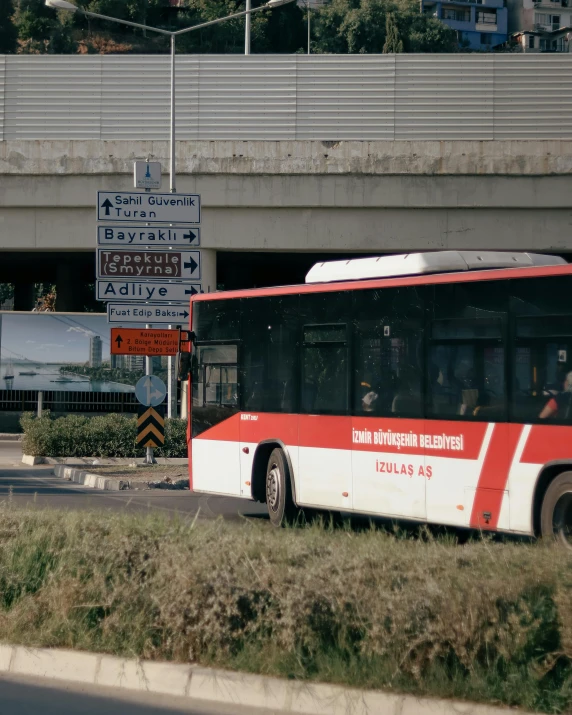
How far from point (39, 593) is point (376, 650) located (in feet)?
8.06

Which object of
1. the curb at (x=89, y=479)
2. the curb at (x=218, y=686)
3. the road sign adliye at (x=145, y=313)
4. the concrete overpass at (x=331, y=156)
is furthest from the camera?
the concrete overpass at (x=331, y=156)

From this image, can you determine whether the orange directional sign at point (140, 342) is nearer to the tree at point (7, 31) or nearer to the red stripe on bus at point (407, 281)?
the red stripe on bus at point (407, 281)

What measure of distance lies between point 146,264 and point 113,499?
5.89 metres

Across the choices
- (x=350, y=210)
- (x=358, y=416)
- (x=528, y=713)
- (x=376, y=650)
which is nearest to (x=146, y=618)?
(x=376, y=650)

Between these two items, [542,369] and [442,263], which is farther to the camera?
[442,263]

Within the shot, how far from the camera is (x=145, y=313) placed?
19.5 m

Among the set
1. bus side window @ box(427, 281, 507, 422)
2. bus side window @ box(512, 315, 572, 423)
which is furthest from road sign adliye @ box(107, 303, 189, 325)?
bus side window @ box(512, 315, 572, 423)

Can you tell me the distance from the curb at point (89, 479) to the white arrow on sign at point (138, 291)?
3.33 meters

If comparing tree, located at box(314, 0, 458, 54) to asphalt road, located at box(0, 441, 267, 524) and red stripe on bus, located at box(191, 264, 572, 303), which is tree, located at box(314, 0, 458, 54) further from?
red stripe on bus, located at box(191, 264, 572, 303)

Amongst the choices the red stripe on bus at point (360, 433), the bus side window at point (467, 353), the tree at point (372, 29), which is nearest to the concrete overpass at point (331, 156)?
the red stripe on bus at point (360, 433)

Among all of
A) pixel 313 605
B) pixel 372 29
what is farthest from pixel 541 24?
pixel 313 605

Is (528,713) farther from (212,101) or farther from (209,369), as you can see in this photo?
(212,101)

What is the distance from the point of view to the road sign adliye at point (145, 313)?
63.5 feet

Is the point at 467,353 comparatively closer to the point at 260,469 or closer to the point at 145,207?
the point at 260,469
